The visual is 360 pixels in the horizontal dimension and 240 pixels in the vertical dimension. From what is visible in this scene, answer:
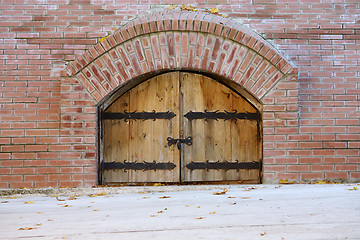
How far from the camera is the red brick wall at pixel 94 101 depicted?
161 inches

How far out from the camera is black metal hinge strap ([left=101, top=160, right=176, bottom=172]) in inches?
169

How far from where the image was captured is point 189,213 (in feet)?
8.57

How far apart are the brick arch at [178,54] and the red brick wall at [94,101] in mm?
146

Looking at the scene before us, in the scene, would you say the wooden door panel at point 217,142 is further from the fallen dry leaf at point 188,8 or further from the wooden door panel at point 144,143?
the fallen dry leaf at point 188,8

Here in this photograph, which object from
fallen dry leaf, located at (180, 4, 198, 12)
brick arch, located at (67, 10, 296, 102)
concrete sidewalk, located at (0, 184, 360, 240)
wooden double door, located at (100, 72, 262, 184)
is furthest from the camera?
wooden double door, located at (100, 72, 262, 184)

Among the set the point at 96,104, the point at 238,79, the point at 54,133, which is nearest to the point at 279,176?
the point at 238,79

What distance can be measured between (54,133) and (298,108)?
2680 mm

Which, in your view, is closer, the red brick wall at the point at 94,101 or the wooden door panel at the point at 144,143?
the red brick wall at the point at 94,101

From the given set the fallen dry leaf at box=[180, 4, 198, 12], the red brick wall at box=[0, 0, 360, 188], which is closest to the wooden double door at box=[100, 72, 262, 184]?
the red brick wall at box=[0, 0, 360, 188]

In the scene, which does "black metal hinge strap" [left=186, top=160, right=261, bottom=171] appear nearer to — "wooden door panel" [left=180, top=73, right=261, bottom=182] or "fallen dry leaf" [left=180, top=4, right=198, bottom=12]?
"wooden door panel" [left=180, top=73, right=261, bottom=182]

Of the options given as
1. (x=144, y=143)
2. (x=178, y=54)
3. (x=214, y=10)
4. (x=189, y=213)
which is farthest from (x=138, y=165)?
(x=214, y=10)

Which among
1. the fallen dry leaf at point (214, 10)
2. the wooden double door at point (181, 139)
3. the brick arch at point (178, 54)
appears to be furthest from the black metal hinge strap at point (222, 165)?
the fallen dry leaf at point (214, 10)

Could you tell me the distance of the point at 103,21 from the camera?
13.7 feet

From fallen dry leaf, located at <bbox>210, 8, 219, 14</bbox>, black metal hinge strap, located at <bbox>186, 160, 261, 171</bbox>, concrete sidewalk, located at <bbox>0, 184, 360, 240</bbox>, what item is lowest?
concrete sidewalk, located at <bbox>0, 184, 360, 240</bbox>
